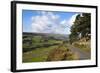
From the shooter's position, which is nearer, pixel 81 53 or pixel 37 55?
pixel 37 55

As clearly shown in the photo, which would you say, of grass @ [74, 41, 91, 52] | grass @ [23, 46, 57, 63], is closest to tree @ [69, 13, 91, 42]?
grass @ [74, 41, 91, 52]

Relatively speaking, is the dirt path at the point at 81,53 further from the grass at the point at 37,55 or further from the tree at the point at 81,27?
the grass at the point at 37,55

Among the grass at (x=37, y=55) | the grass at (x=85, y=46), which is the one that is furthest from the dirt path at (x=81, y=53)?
the grass at (x=37, y=55)

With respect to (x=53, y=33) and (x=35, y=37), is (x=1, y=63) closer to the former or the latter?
(x=35, y=37)

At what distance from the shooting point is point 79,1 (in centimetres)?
189

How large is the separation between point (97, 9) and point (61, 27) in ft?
1.31

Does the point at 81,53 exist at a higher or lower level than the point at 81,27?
lower

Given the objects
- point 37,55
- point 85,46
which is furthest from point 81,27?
point 37,55

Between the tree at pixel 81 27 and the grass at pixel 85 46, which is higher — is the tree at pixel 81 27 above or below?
above

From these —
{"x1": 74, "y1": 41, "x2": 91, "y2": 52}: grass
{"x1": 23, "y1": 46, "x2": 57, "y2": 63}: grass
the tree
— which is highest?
the tree

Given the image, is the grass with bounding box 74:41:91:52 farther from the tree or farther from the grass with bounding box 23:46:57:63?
the grass with bounding box 23:46:57:63

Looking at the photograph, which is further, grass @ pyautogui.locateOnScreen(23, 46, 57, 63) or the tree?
the tree

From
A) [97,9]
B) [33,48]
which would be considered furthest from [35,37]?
[97,9]

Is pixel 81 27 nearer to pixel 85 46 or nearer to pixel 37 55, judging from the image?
pixel 85 46
